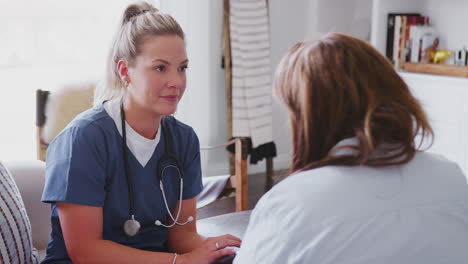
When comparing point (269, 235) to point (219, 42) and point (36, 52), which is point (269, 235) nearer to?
point (36, 52)

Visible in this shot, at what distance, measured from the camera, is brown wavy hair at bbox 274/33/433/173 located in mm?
938

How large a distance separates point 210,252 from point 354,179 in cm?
60

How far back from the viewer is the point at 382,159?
3.06ft

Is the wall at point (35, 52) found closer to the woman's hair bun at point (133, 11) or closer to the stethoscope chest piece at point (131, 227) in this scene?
the woman's hair bun at point (133, 11)

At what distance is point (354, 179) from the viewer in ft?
2.95

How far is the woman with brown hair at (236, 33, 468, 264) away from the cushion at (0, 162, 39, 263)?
63cm

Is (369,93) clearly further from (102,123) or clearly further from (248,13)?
(248,13)

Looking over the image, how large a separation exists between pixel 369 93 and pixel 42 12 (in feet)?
9.48

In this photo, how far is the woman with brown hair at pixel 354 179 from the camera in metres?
0.88

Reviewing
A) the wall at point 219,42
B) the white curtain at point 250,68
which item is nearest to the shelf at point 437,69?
the wall at point 219,42

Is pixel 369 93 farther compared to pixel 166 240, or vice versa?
pixel 166 240

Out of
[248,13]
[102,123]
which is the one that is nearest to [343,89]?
[102,123]

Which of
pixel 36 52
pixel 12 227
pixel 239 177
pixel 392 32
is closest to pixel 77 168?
pixel 12 227

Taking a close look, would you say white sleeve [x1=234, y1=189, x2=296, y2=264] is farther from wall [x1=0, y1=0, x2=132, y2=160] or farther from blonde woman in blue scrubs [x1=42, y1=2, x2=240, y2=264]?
wall [x1=0, y1=0, x2=132, y2=160]
